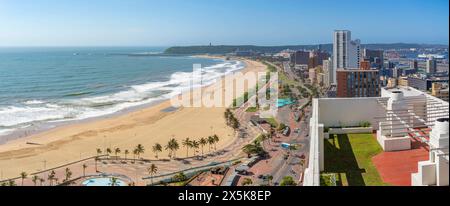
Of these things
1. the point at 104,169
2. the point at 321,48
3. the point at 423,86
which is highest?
the point at 321,48

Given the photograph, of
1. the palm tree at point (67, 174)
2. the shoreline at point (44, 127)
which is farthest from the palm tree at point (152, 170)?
the shoreline at point (44, 127)

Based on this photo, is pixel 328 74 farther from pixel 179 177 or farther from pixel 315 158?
pixel 315 158

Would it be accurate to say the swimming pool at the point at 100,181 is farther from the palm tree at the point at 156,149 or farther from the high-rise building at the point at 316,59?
the high-rise building at the point at 316,59

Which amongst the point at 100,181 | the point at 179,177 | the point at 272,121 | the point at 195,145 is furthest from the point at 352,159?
the point at 272,121
